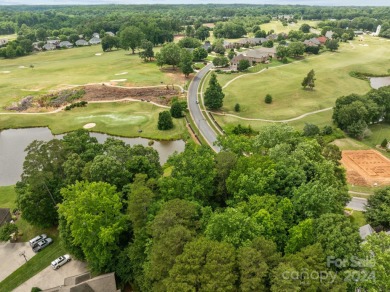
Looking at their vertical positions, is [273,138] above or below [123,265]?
above

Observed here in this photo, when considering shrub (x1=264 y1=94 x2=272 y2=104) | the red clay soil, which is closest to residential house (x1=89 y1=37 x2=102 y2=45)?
the red clay soil

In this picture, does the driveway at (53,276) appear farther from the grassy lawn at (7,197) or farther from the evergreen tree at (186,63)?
the evergreen tree at (186,63)

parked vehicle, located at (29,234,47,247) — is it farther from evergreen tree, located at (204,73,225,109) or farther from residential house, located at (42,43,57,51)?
residential house, located at (42,43,57,51)

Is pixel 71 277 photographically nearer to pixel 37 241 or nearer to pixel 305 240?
pixel 37 241

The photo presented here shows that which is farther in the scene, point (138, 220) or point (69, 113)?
point (69, 113)

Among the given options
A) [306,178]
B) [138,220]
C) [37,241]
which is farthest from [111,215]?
[306,178]
